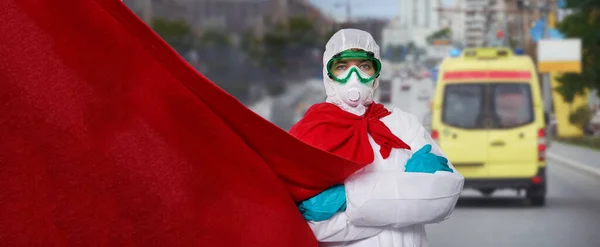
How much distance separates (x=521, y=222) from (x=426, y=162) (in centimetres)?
1324

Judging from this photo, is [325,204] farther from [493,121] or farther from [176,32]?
[176,32]

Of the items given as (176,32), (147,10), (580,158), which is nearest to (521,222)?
(176,32)

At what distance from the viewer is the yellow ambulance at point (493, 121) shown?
19938 mm

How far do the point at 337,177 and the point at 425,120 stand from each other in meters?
19.2

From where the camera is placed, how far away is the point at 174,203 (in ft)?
12.8

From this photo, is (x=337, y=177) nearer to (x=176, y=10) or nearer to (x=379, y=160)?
(x=379, y=160)

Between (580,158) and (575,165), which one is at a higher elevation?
(575,165)

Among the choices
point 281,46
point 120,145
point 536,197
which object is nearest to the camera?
point 120,145

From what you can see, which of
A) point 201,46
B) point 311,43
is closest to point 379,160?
point 201,46

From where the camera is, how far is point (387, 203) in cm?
439

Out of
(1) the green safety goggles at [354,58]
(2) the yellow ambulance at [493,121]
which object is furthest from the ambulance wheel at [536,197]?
(1) the green safety goggles at [354,58]

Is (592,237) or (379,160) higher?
(379,160)

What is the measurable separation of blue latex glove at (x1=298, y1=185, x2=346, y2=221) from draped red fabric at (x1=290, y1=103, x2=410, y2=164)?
146mm

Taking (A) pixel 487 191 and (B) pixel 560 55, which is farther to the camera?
(B) pixel 560 55
